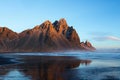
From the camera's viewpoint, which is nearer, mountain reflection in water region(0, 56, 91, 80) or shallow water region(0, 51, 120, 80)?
mountain reflection in water region(0, 56, 91, 80)

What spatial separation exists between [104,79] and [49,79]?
8065 millimetres

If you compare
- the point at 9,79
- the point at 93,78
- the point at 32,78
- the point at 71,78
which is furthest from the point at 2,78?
the point at 93,78

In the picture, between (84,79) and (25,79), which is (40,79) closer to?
(25,79)

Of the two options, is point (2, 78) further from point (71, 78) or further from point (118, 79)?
point (118, 79)

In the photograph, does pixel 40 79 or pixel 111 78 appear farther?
pixel 111 78

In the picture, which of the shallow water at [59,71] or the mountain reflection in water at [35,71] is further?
the shallow water at [59,71]

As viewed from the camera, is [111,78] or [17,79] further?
[111,78]

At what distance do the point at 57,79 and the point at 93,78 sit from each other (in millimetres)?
5488

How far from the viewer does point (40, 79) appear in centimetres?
3712

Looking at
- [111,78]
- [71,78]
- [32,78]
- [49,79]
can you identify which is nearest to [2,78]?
[32,78]

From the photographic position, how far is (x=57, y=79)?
124 feet

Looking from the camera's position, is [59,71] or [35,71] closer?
[35,71]

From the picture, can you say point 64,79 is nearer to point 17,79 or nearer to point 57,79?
point 57,79

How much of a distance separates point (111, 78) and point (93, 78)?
2.85 metres
